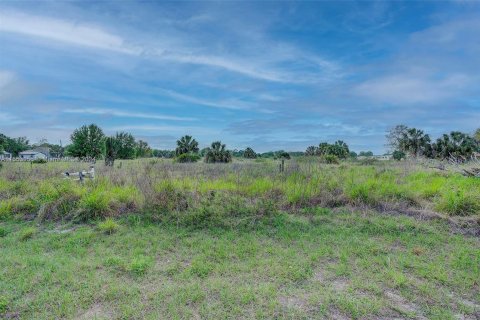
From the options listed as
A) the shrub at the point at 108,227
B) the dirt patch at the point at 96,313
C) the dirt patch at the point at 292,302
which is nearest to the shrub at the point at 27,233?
the shrub at the point at 108,227

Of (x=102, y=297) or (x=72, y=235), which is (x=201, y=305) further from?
(x=72, y=235)

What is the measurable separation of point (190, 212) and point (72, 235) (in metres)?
1.91

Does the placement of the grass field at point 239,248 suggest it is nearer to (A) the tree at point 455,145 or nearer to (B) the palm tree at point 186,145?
(B) the palm tree at point 186,145

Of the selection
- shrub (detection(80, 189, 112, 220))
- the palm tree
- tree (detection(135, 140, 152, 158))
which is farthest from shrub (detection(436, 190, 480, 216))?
tree (detection(135, 140, 152, 158))

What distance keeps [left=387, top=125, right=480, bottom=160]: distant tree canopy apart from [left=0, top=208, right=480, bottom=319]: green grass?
31.4 m

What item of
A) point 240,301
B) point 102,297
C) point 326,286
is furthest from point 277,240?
point 102,297

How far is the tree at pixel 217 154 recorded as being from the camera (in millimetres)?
23641

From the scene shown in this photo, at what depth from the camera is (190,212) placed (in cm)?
520

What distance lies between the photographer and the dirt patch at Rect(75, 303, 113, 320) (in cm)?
244

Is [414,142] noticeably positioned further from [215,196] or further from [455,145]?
[215,196]

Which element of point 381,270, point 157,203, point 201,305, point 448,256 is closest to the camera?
point 201,305

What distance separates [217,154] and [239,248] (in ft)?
65.4

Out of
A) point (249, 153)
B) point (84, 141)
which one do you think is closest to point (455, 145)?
point (249, 153)

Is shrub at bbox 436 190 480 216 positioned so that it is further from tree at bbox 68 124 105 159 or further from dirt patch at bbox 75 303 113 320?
tree at bbox 68 124 105 159
